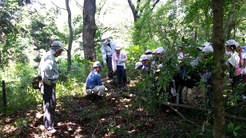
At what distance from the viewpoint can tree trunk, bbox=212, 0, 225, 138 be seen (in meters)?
1.92

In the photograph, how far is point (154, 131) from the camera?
16.0 ft

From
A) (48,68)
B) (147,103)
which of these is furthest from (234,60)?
(48,68)

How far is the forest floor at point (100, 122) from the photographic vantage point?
4922 millimetres

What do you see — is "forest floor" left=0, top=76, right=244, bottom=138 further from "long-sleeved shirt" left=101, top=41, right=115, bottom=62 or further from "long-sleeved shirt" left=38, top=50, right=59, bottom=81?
"long-sleeved shirt" left=101, top=41, right=115, bottom=62

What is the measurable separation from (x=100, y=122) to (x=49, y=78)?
4.98ft

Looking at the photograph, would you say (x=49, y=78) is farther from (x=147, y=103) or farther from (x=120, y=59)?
(x=120, y=59)

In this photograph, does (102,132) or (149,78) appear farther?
(102,132)

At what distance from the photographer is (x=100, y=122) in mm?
5617

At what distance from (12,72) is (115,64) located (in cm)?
931

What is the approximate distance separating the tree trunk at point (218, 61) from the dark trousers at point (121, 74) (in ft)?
19.9

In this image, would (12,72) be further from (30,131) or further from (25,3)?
(30,131)

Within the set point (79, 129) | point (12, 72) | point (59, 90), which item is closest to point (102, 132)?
point (79, 129)

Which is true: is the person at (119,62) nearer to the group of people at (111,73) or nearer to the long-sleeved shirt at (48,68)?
the group of people at (111,73)

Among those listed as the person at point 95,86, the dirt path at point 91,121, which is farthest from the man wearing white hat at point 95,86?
the dirt path at point 91,121
